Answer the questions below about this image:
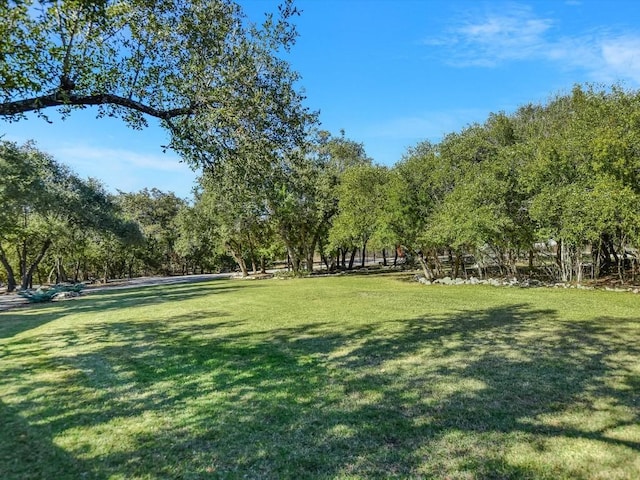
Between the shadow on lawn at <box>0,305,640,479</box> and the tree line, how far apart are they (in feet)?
10.8

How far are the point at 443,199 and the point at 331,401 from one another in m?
17.5

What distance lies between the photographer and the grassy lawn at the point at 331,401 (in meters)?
3.28

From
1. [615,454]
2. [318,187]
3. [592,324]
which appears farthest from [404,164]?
[615,454]

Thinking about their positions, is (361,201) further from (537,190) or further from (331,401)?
(331,401)

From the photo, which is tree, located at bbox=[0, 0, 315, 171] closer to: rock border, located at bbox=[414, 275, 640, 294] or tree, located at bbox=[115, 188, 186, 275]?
rock border, located at bbox=[414, 275, 640, 294]

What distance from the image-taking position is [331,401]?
4.61 meters

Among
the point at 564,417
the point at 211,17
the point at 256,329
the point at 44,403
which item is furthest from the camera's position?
the point at 256,329

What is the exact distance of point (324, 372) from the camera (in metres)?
5.71

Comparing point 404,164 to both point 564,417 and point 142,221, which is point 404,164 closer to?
point 564,417

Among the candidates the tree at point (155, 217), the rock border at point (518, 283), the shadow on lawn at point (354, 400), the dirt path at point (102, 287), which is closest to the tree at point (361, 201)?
the rock border at point (518, 283)

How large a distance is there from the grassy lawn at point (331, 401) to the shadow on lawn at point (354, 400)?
0.07 feet

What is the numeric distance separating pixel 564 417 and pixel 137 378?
528 centimetres

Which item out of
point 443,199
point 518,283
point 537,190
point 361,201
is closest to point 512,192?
point 537,190

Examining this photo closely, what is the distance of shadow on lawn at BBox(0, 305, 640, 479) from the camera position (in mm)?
3305
